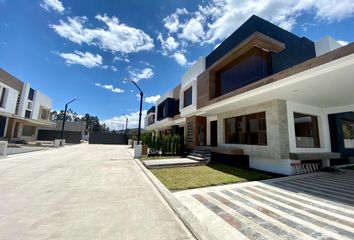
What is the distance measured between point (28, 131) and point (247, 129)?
1719 inches

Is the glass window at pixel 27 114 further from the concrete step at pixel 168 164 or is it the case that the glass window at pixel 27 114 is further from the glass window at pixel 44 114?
the concrete step at pixel 168 164

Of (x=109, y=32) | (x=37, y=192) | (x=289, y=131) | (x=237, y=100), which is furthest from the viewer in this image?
(x=109, y=32)

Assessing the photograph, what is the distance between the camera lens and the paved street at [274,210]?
3.29 meters

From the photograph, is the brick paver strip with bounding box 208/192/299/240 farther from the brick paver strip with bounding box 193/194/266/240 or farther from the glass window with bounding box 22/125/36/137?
the glass window with bounding box 22/125/36/137

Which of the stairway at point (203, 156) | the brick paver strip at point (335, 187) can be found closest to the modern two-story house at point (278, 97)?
the stairway at point (203, 156)

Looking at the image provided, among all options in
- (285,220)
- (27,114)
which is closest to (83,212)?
(285,220)

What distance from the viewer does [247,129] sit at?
11609 millimetres

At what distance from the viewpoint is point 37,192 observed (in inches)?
206

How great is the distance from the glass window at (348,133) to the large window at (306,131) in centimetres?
391

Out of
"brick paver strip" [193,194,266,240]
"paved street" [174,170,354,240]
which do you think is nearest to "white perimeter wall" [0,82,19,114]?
"paved street" [174,170,354,240]

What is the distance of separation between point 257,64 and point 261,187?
7463 mm

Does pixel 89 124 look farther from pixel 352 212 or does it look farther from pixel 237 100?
pixel 352 212

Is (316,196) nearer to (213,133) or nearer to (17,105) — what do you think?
(213,133)

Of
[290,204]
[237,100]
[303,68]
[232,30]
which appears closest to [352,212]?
[290,204]
